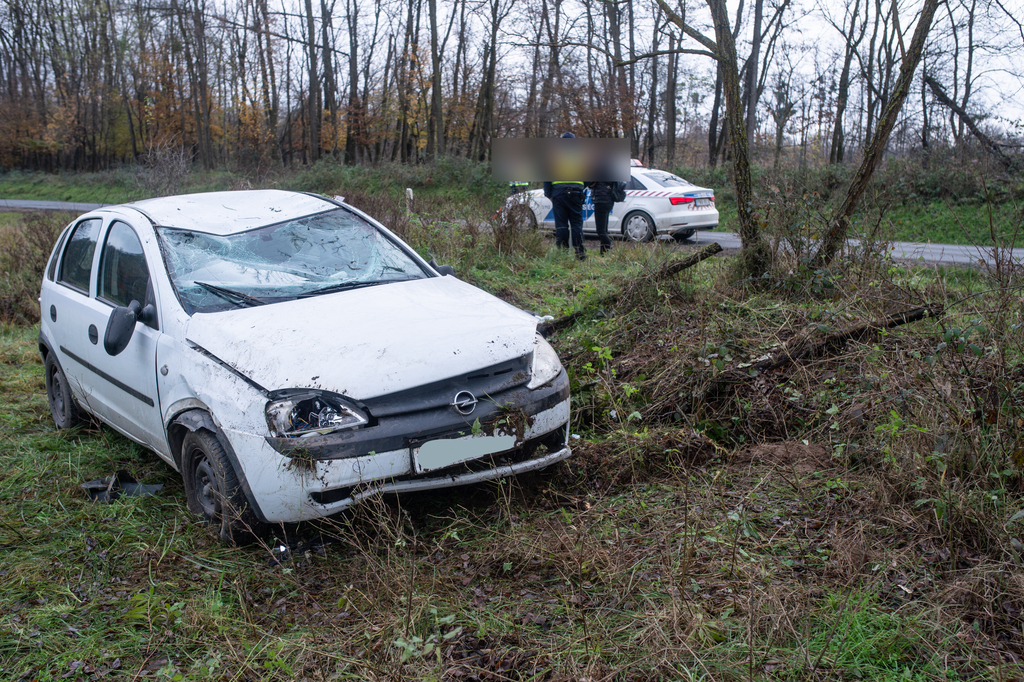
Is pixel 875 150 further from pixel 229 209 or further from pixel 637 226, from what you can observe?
pixel 637 226

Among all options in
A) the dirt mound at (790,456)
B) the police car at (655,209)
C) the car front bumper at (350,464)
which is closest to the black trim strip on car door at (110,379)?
the car front bumper at (350,464)

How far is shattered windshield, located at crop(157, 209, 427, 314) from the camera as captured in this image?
12.3 ft

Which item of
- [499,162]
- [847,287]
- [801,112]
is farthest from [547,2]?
[847,287]

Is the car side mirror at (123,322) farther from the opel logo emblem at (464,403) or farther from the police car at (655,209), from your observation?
the police car at (655,209)

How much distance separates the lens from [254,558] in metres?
3.16

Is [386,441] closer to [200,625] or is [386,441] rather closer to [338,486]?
[338,486]

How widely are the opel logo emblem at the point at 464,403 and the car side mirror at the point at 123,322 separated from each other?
1.70 metres

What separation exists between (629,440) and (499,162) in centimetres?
831

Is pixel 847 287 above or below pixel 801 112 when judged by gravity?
below

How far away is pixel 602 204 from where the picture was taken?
33.4 ft

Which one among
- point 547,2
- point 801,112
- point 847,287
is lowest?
point 847,287

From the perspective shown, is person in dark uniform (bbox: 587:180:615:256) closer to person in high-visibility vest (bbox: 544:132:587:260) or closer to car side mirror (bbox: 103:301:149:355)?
person in high-visibility vest (bbox: 544:132:587:260)

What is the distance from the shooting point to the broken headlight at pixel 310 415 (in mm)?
2953

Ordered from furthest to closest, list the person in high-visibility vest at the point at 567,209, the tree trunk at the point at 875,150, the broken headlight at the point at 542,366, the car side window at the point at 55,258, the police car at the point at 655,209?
1. the police car at the point at 655,209
2. the person in high-visibility vest at the point at 567,209
3. the tree trunk at the point at 875,150
4. the car side window at the point at 55,258
5. the broken headlight at the point at 542,366
